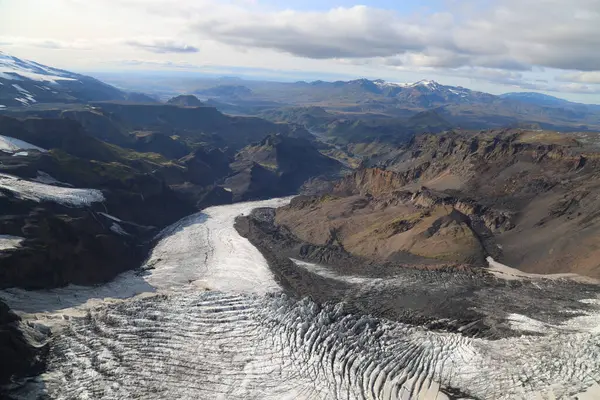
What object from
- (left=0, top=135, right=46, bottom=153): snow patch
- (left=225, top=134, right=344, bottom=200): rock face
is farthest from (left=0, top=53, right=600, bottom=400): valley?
(left=225, top=134, right=344, bottom=200): rock face

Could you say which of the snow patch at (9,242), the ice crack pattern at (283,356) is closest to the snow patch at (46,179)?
the snow patch at (9,242)

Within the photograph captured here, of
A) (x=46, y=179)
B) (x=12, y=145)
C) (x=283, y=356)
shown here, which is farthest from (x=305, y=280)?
(x=12, y=145)

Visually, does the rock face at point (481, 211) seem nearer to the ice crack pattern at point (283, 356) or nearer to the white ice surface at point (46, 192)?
the ice crack pattern at point (283, 356)

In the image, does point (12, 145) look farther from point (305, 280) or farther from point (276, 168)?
point (276, 168)

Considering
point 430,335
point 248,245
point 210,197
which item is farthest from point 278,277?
point 210,197

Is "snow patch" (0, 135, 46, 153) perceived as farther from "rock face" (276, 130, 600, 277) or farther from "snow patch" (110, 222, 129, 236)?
"rock face" (276, 130, 600, 277)

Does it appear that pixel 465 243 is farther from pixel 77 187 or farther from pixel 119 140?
pixel 119 140
